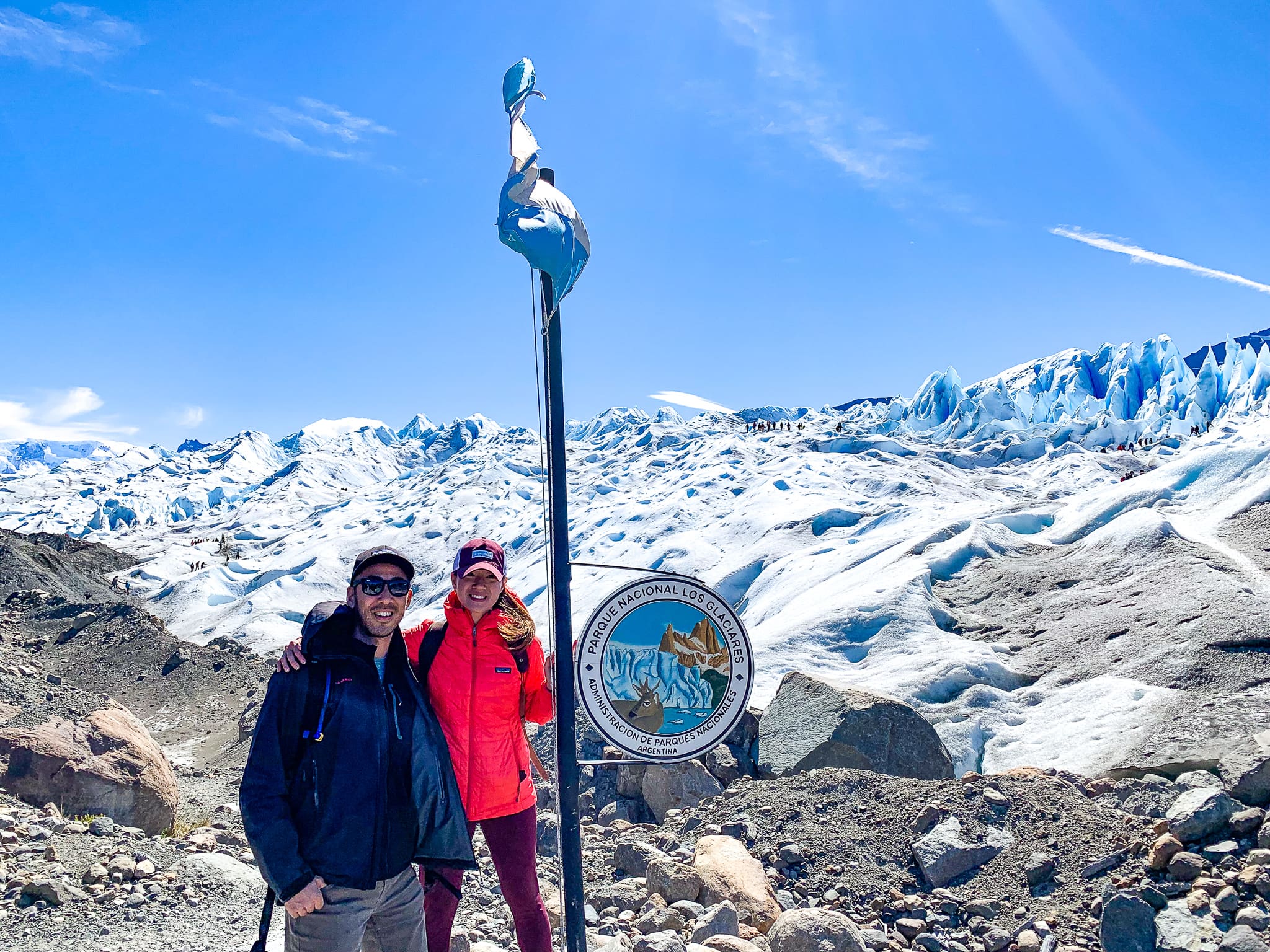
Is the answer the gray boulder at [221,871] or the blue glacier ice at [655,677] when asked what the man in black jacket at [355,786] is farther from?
the gray boulder at [221,871]

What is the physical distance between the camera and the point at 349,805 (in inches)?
76.4

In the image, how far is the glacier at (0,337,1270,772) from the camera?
24.1 feet

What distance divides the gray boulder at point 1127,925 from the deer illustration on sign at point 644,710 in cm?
241

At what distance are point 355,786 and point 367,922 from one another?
381 millimetres

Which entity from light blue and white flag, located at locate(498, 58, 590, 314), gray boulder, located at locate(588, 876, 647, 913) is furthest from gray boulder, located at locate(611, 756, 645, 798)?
light blue and white flag, located at locate(498, 58, 590, 314)

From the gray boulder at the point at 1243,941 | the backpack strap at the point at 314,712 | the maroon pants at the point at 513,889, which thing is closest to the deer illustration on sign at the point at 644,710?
the maroon pants at the point at 513,889

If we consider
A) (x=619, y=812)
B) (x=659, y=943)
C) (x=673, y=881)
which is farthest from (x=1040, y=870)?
(x=619, y=812)

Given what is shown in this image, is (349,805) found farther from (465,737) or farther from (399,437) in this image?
(399,437)

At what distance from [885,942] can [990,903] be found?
60cm

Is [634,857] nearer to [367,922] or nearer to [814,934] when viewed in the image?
[814,934]

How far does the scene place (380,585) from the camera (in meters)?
2.09

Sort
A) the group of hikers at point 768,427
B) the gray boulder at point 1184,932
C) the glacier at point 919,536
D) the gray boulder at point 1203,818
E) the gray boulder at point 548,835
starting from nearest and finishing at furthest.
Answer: the gray boulder at point 1184,932, the gray boulder at point 1203,818, the gray boulder at point 548,835, the glacier at point 919,536, the group of hikers at point 768,427

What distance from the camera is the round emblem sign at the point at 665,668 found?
8.00ft

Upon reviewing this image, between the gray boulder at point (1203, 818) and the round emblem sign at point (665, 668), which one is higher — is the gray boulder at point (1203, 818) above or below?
below
